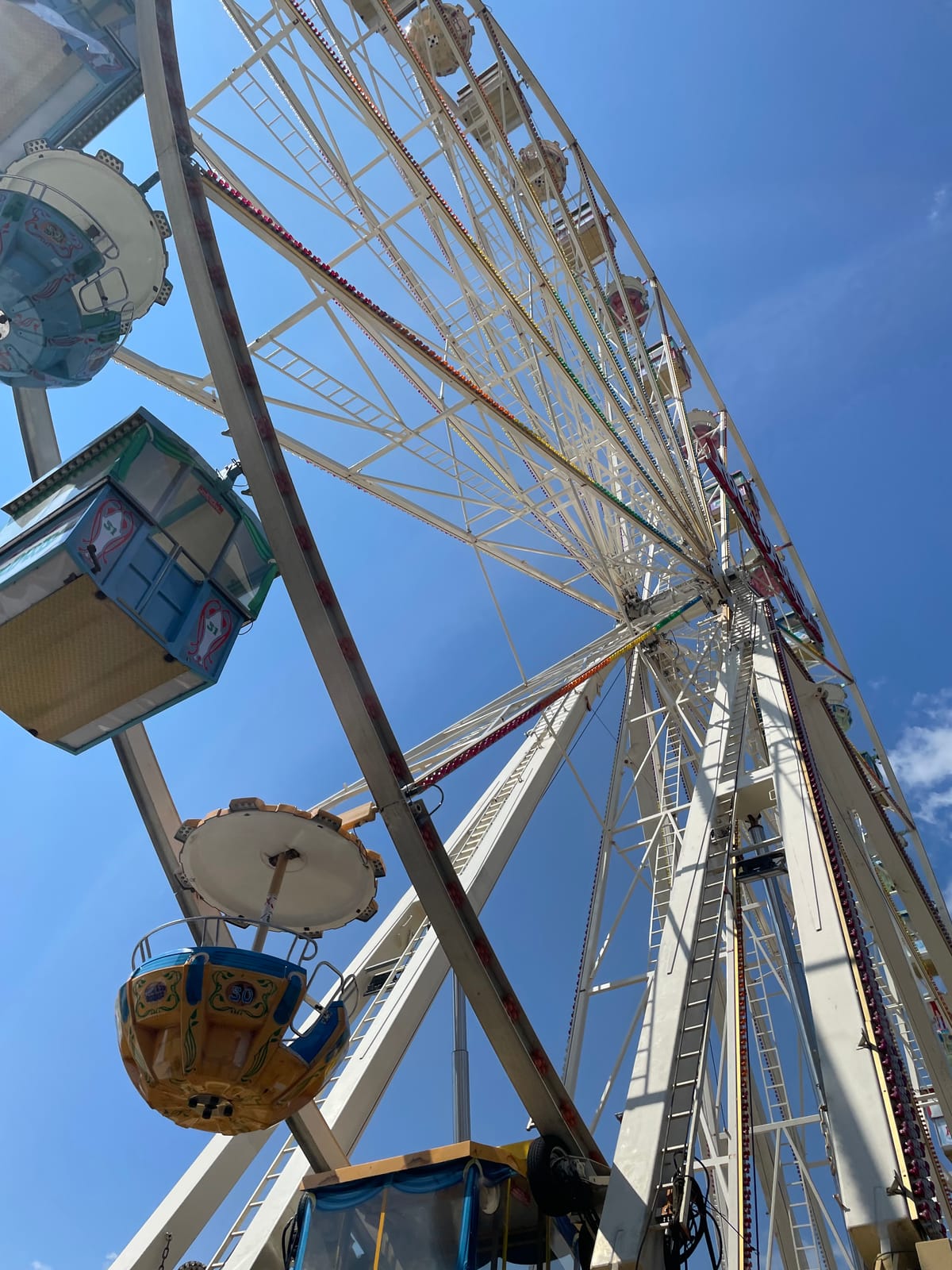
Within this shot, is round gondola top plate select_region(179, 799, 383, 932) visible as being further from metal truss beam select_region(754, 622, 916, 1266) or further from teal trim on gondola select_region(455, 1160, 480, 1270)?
metal truss beam select_region(754, 622, 916, 1266)

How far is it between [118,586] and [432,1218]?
331 centimetres

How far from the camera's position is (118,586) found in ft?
15.6

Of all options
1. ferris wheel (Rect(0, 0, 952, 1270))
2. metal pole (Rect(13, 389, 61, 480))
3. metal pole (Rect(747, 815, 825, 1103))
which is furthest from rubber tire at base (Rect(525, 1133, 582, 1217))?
metal pole (Rect(13, 389, 61, 480))

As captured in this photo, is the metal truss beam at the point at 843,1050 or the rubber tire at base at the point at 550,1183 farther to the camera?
the rubber tire at base at the point at 550,1183

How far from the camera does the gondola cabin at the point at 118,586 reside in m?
4.73

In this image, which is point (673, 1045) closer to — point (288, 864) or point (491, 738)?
point (491, 738)

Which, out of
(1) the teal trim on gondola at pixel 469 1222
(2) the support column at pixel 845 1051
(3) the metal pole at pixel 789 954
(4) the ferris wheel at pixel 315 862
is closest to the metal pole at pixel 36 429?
(4) the ferris wheel at pixel 315 862

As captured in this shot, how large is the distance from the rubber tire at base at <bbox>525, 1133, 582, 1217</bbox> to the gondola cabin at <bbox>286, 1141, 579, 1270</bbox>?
0.31 metres

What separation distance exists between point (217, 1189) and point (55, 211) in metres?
5.45

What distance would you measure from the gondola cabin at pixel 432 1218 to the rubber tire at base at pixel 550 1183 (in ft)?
1.01

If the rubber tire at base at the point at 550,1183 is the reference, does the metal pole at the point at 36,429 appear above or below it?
above

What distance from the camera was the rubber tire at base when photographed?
4.95m

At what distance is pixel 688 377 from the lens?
16703 millimetres

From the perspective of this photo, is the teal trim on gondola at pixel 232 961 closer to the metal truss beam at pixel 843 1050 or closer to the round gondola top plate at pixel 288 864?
the round gondola top plate at pixel 288 864
